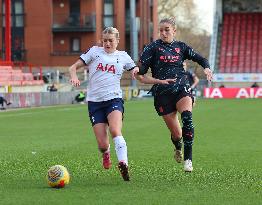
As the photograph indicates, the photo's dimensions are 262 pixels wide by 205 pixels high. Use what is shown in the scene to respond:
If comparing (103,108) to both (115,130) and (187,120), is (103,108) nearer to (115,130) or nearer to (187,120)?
(115,130)

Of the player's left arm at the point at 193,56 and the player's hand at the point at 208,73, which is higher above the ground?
the player's left arm at the point at 193,56

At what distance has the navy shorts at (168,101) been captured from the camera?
511 inches

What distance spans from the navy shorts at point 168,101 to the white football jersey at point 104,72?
1226mm

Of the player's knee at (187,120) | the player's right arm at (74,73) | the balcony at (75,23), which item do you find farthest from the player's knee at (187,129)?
the balcony at (75,23)

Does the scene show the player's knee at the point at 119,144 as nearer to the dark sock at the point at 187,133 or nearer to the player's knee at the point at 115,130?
the player's knee at the point at 115,130

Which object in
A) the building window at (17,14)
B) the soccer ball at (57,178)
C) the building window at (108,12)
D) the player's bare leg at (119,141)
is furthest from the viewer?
the building window at (108,12)

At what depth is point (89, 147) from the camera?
1877cm

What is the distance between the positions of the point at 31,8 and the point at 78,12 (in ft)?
13.8

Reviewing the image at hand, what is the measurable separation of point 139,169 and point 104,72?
1.97 metres

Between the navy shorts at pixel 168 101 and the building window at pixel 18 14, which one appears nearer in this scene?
the navy shorts at pixel 168 101

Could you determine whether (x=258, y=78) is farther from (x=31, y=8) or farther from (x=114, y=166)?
(x=114, y=166)

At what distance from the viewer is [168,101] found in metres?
13.1

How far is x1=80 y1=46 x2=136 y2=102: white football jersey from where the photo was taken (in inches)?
473

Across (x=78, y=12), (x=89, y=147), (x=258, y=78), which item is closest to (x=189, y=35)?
(x=78, y=12)
